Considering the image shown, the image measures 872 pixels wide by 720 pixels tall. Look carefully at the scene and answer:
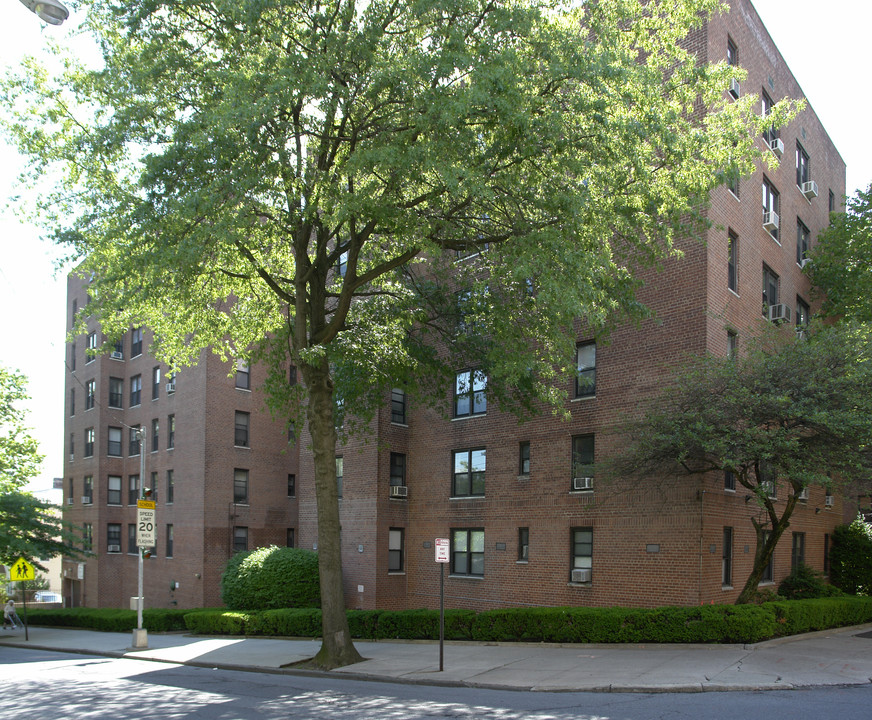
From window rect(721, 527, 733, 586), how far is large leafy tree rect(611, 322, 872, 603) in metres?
2.90

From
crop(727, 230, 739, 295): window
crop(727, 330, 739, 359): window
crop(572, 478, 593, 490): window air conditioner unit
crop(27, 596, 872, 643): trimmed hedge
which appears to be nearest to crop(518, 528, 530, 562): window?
crop(572, 478, 593, 490): window air conditioner unit

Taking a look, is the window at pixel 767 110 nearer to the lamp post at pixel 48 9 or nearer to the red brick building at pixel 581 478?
the red brick building at pixel 581 478

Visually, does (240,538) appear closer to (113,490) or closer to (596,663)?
(113,490)

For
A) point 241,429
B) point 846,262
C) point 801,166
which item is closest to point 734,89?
point 801,166

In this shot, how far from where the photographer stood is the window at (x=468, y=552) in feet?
79.8

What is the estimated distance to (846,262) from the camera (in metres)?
27.5

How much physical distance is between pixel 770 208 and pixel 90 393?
3671cm

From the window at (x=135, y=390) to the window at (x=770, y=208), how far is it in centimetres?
3156

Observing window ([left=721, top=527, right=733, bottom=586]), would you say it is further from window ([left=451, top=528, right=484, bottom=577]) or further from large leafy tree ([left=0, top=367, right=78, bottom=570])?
large leafy tree ([left=0, top=367, right=78, bottom=570])

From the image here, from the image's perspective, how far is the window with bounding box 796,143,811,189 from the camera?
1105 inches

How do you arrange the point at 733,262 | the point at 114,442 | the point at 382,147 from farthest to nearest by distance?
the point at 114,442, the point at 733,262, the point at 382,147

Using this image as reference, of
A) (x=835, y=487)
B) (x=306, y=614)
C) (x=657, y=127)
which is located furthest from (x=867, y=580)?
(x=657, y=127)

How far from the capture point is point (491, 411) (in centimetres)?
2448

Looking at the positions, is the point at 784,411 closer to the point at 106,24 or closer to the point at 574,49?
the point at 574,49
